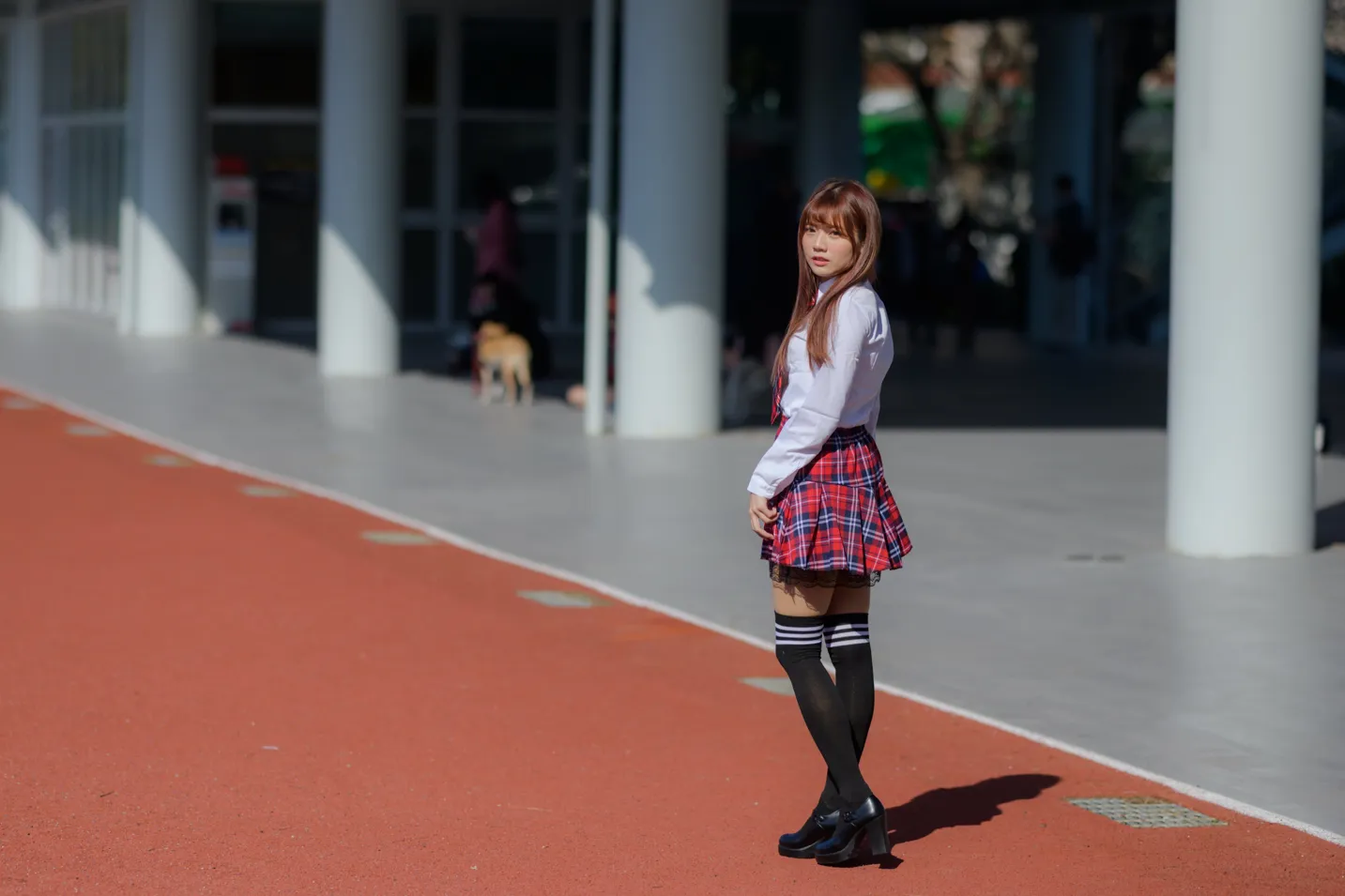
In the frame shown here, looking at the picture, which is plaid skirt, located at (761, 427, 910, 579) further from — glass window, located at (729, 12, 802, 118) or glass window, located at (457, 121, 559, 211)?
glass window, located at (729, 12, 802, 118)

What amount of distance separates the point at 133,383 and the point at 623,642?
12.1m

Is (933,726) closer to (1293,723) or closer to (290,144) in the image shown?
(1293,723)

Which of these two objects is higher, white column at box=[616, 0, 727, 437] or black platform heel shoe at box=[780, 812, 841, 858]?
white column at box=[616, 0, 727, 437]

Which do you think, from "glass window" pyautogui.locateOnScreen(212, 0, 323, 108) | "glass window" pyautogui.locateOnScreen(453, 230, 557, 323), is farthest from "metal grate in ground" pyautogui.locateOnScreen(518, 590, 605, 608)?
"glass window" pyautogui.locateOnScreen(212, 0, 323, 108)

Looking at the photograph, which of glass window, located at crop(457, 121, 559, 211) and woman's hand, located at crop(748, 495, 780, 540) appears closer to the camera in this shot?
woman's hand, located at crop(748, 495, 780, 540)

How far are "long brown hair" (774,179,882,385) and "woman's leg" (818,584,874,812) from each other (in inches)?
23.3

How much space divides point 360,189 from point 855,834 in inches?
635

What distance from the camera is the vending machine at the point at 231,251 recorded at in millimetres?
27641

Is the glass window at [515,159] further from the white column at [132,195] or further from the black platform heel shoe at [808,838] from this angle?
the black platform heel shoe at [808,838]

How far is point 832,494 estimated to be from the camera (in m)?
5.38

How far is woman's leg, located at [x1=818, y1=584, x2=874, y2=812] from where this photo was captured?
5.56 m

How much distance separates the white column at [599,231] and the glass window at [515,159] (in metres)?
12.1

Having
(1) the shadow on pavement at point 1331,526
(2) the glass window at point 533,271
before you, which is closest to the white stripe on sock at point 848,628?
(1) the shadow on pavement at point 1331,526

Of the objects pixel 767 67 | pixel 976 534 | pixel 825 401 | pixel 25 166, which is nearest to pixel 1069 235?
pixel 767 67
